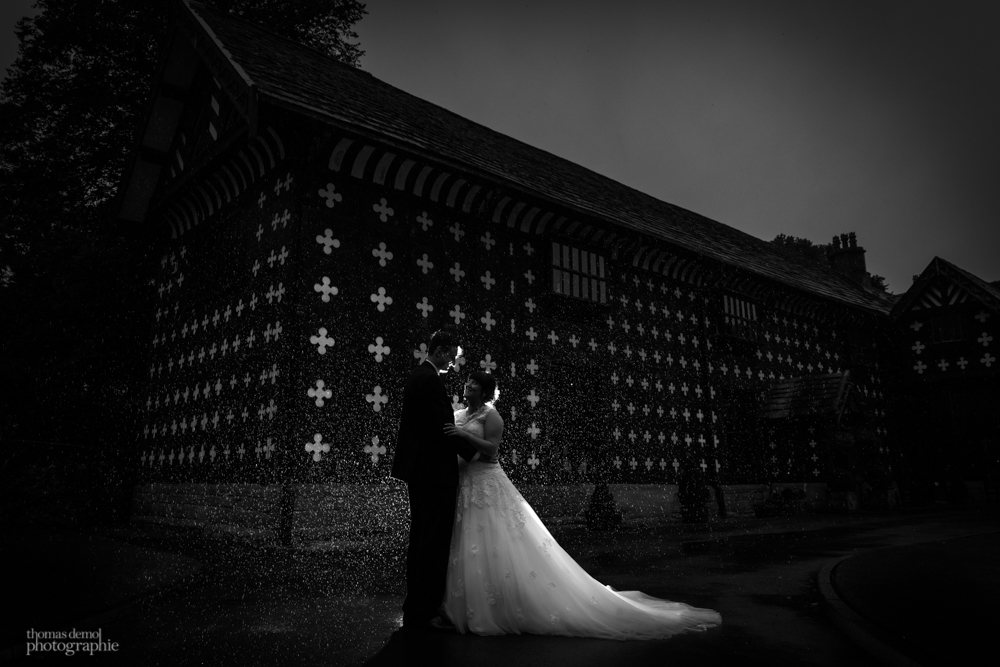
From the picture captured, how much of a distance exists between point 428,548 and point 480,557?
0.39 m

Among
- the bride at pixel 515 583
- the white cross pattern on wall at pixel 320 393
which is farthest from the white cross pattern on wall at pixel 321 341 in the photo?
the bride at pixel 515 583

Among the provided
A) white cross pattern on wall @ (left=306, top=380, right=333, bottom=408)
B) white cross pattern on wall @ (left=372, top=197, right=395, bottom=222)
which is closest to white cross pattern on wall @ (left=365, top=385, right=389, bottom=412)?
white cross pattern on wall @ (left=306, top=380, right=333, bottom=408)

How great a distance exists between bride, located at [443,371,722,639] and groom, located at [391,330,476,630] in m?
0.09

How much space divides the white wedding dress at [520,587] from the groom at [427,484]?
0.13 m

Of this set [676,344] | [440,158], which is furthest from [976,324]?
[440,158]

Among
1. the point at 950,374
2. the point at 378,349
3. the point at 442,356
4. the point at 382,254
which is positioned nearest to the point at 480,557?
the point at 442,356

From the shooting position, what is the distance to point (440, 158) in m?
10.7

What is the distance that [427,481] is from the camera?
189 inches

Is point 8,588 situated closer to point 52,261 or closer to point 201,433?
point 201,433

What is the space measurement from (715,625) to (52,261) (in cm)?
1528

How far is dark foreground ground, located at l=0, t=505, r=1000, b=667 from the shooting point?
388 centimetres

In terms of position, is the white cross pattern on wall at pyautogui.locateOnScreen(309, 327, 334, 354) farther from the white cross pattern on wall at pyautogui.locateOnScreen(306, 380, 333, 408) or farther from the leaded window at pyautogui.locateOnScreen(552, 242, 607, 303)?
the leaded window at pyautogui.locateOnScreen(552, 242, 607, 303)

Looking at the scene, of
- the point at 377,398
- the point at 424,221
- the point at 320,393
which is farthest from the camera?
the point at 424,221

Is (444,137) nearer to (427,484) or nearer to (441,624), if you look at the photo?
(427,484)
